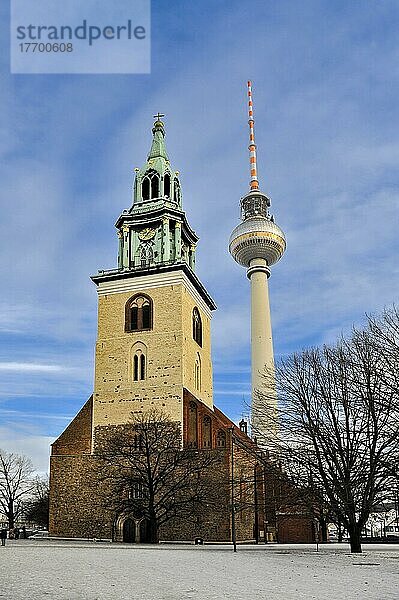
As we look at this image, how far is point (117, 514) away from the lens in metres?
43.8

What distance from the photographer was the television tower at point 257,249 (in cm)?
7306

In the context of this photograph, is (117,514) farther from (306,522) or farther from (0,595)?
(0,595)

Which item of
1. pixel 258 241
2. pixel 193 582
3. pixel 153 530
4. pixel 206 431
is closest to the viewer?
pixel 193 582

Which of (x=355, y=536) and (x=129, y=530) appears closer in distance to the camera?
(x=355, y=536)

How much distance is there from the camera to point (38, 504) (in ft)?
247

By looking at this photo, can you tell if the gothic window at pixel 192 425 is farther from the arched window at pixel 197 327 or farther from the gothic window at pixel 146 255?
the gothic window at pixel 146 255

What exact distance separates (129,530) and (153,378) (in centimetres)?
1048

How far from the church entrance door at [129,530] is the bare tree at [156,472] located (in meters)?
1.63

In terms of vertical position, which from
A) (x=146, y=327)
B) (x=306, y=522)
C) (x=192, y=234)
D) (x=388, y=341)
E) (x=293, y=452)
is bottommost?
(x=306, y=522)

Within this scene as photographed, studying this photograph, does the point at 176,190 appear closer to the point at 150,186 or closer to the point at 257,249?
the point at 150,186

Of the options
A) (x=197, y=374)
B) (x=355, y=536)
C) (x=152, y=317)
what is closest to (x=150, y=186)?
(x=152, y=317)

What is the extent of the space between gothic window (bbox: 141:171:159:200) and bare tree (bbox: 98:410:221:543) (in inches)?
755

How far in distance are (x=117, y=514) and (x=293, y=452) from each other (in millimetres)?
17768

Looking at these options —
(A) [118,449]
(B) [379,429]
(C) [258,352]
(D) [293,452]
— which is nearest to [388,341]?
(B) [379,429]
